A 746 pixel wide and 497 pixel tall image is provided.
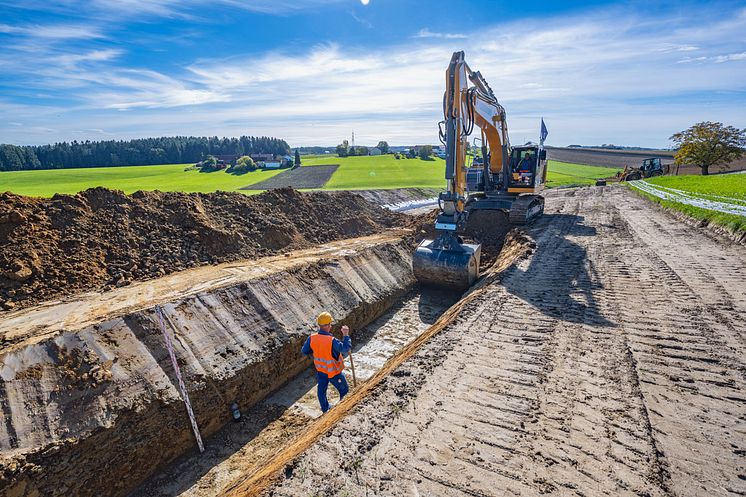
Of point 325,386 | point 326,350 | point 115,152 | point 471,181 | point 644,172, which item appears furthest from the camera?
point 115,152

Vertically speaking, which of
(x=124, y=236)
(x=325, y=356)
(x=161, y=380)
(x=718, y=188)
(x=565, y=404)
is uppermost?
(x=718, y=188)

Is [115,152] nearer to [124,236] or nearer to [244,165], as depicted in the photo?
[244,165]

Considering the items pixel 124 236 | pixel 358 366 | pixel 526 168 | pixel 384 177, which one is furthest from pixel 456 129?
pixel 384 177

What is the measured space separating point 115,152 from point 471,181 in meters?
70.1

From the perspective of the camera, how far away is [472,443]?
3.60 meters

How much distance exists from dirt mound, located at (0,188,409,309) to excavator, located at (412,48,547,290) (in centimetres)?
534

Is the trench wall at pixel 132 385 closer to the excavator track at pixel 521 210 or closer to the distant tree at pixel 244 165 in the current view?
the excavator track at pixel 521 210

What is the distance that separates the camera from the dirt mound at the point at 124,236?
7703mm

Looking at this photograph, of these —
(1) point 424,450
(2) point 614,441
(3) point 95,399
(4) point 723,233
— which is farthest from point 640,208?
(3) point 95,399

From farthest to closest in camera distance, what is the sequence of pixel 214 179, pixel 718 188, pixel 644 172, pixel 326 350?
1. pixel 644 172
2. pixel 214 179
3. pixel 718 188
4. pixel 326 350

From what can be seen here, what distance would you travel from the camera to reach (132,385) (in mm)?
5273

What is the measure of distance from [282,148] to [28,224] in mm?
92647

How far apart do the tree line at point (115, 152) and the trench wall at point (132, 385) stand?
61.2m

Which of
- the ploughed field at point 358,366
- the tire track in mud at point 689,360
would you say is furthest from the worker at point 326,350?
the tire track in mud at point 689,360
